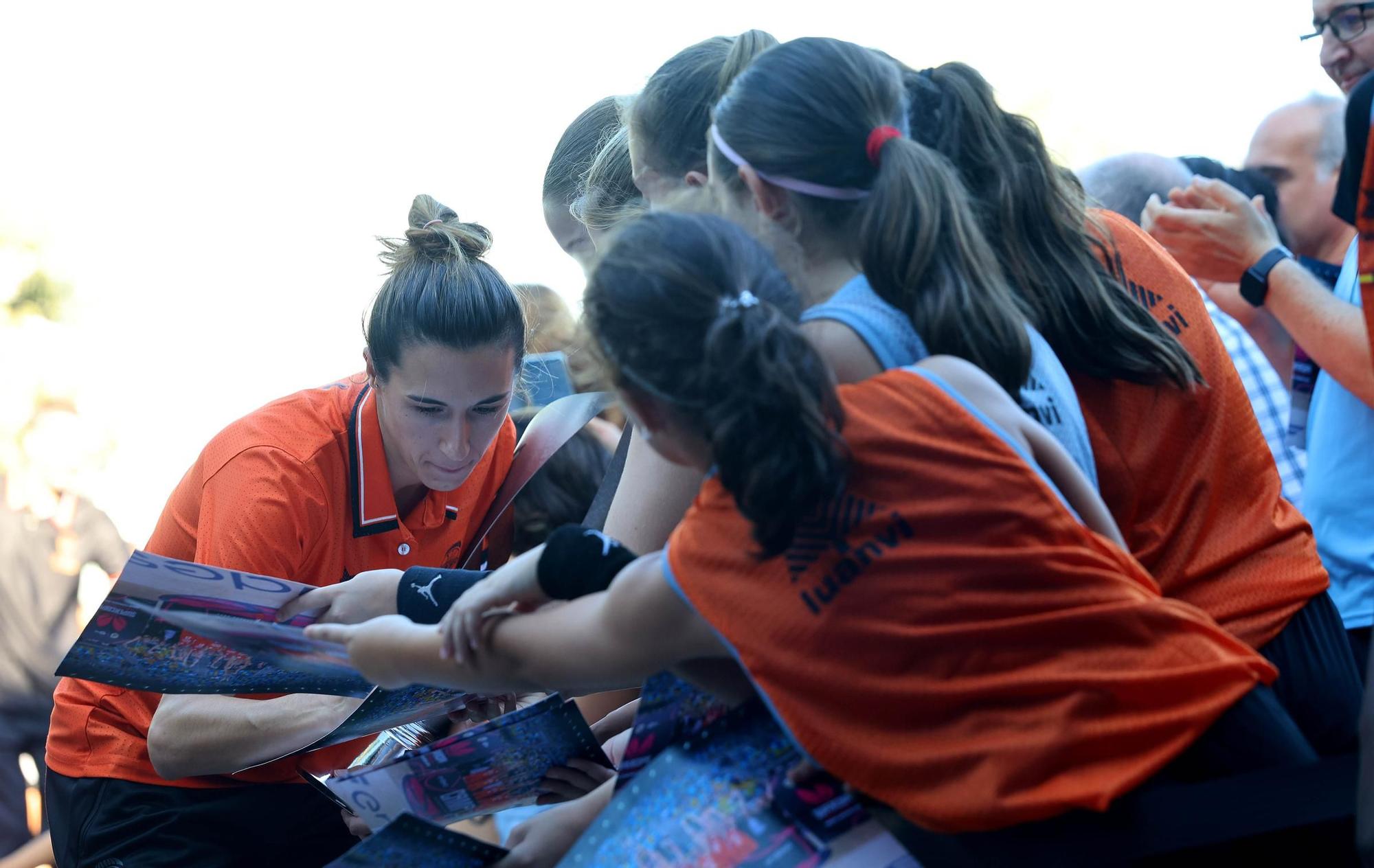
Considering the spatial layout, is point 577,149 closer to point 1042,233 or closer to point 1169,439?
point 1042,233

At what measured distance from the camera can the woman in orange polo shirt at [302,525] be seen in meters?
2.03

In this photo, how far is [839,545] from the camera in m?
1.12

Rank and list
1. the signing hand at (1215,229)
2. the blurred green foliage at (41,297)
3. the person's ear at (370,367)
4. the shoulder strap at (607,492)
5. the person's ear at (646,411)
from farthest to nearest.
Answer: the blurred green foliage at (41,297), the person's ear at (370,367), the signing hand at (1215,229), the shoulder strap at (607,492), the person's ear at (646,411)

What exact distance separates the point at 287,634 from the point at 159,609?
0.59 feet

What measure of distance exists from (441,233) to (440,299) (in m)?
0.18

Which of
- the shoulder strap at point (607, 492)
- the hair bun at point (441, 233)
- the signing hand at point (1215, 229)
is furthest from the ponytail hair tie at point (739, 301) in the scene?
the hair bun at point (441, 233)

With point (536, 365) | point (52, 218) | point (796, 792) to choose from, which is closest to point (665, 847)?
point (796, 792)

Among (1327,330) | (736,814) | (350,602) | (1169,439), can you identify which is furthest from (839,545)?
(1327,330)

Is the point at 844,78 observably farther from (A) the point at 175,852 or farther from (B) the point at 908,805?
(A) the point at 175,852

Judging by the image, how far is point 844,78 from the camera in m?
1.39

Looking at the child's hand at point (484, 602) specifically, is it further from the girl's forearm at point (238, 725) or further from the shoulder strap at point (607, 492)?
the girl's forearm at point (238, 725)

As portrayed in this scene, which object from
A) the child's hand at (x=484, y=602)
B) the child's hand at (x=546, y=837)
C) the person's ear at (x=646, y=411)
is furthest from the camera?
the child's hand at (x=546, y=837)

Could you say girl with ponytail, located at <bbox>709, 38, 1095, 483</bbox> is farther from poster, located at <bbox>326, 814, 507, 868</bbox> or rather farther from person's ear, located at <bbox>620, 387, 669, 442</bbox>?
poster, located at <bbox>326, 814, 507, 868</bbox>

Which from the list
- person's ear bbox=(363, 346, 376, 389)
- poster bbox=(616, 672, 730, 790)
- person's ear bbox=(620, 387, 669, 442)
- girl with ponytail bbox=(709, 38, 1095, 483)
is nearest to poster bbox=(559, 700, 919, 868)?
poster bbox=(616, 672, 730, 790)
